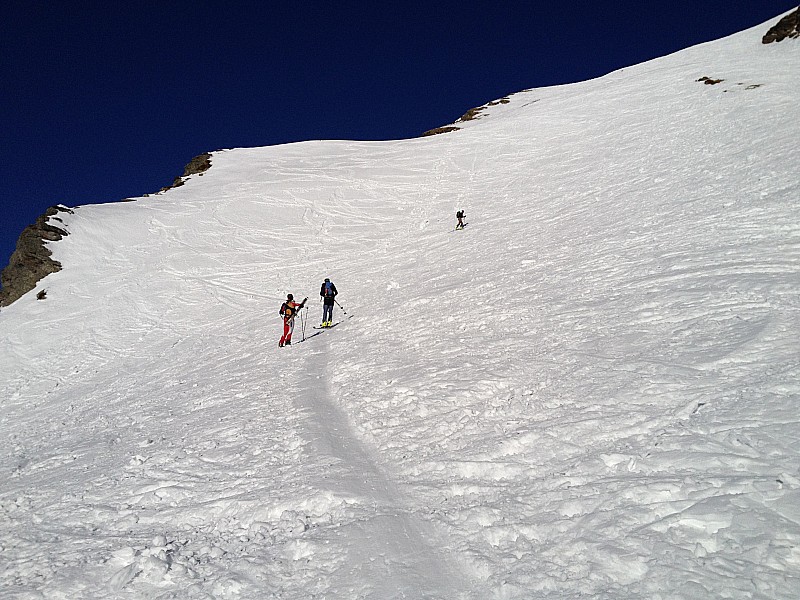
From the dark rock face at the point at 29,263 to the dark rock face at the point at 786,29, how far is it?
58576 millimetres

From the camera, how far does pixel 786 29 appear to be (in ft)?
137

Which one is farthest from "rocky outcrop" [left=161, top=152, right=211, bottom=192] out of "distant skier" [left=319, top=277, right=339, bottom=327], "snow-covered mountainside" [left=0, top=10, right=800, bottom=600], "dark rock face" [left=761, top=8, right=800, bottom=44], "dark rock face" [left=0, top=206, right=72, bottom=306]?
"dark rock face" [left=761, top=8, right=800, bottom=44]

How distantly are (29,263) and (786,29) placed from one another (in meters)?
60.6

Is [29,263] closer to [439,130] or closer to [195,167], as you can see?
[195,167]

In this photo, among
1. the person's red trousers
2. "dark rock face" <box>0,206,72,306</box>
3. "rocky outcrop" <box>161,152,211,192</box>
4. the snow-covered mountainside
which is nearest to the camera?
the snow-covered mountainside

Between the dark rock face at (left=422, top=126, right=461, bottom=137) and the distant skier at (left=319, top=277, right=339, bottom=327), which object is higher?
the dark rock face at (left=422, top=126, right=461, bottom=137)

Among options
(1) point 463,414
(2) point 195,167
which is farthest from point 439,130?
(1) point 463,414

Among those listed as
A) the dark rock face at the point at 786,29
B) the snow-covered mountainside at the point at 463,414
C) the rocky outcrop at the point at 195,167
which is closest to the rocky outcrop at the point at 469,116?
the rocky outcrop at the point at 195,167

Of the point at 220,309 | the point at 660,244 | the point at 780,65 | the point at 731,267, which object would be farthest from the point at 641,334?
the point at 780,65

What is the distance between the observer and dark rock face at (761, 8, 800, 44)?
4091cm

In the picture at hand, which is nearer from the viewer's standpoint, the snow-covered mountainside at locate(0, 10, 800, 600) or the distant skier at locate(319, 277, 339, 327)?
the snow-covered mountainside at locate(0, 10, 800, 600)

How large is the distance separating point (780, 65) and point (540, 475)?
140ft

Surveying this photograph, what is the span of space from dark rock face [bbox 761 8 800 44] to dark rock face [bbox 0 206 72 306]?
192ft

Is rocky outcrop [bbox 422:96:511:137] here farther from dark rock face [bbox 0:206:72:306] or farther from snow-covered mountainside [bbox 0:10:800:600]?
dark rock face [bbox 0:206:72:306]
